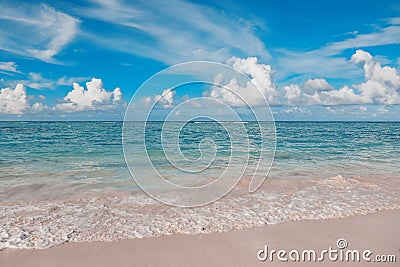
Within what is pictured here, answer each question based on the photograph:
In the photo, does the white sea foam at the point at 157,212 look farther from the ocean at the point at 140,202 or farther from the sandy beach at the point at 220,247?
the sandy beach at the point at 220,247

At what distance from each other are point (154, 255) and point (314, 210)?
192 inches

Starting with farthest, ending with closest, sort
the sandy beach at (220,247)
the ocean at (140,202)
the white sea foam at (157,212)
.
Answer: the ocean at (140,202)
the white sea foam at (157,212)
the sandy beach at (220,247)

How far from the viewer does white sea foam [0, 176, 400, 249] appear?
247 inches

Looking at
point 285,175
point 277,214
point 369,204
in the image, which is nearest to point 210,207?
point 277,214

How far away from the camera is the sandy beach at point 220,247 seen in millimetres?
5145

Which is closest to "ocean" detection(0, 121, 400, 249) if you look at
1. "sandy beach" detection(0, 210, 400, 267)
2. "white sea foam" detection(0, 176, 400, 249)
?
"white sea foam" detection(0, 176, 400, 249)

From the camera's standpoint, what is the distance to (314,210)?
802 centimetres

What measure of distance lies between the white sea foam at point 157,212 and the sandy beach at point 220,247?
0.33 meters

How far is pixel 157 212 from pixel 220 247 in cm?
266

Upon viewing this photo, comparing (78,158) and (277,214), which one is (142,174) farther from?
(277,214)

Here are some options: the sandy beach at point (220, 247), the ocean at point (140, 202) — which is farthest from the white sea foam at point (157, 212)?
the sandy beach at point (220, 247)

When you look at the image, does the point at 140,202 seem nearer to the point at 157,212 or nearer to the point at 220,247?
the point at 157,212

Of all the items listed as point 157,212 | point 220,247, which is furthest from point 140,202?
point 220,247

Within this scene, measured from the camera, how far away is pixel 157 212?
7.85 m
